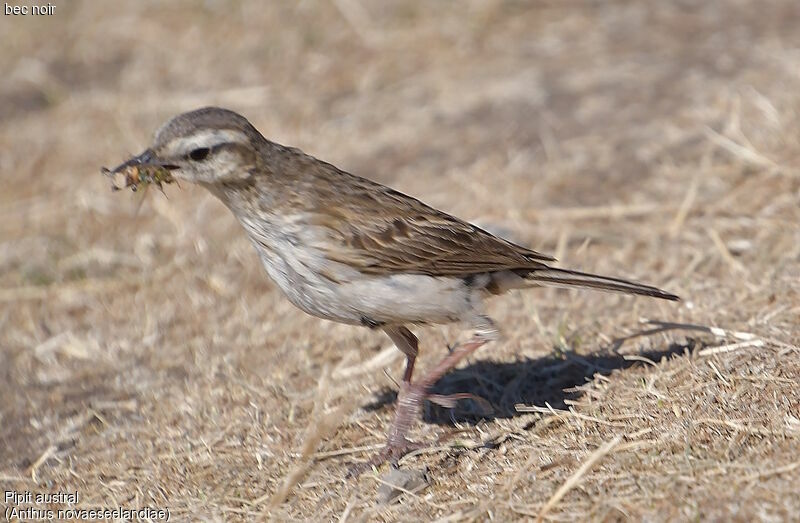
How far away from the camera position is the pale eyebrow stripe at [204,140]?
5.27 meters

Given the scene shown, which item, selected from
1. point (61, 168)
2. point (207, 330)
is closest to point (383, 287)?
point (207, 330)

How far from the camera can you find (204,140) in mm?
5309

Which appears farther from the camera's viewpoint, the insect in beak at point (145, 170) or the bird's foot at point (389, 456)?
the bird's foot at point (389, 456)

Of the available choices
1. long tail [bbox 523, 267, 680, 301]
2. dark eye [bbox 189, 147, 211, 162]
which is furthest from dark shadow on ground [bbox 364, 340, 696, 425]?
dark eye [bbox 189, 147, 211, 162]

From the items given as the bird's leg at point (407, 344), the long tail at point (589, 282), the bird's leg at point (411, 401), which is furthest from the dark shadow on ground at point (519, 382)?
the long tail at point (589, 282)

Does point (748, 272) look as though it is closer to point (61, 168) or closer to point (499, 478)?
point (499, 478)

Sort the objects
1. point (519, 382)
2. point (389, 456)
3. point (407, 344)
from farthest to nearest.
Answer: point (519, 382)
point (407, 344)
point (389, 456)

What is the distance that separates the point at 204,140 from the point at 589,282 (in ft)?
7.21

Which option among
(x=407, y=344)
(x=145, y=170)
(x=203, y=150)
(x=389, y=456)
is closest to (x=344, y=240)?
(x=203, y=150)

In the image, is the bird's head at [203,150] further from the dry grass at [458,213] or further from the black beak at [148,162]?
the dry grass at [458,213]

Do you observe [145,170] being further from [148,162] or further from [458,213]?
[458,213]

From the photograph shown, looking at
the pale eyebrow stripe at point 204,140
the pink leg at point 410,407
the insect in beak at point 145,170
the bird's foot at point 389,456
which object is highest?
the pale eyebrow stripe at point 204,140

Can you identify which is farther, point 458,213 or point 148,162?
point 458,213

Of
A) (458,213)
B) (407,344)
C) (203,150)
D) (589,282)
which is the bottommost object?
(407,344)
